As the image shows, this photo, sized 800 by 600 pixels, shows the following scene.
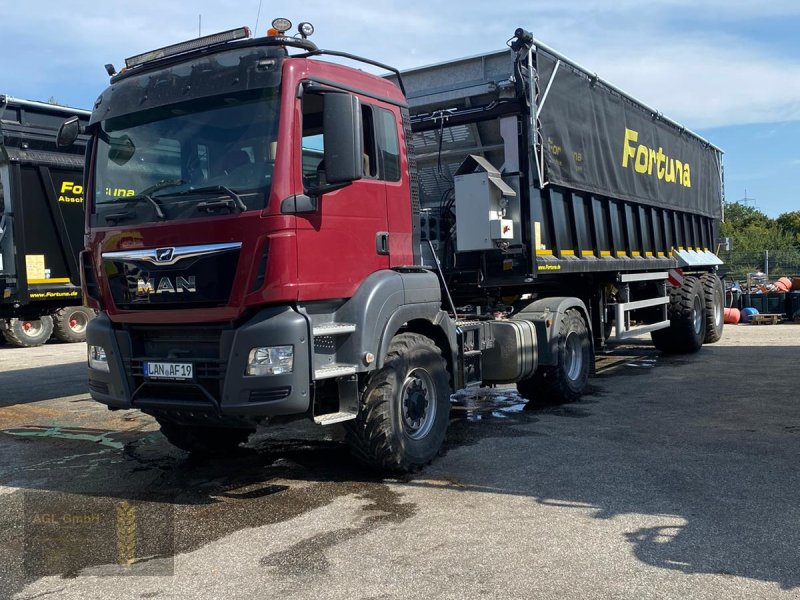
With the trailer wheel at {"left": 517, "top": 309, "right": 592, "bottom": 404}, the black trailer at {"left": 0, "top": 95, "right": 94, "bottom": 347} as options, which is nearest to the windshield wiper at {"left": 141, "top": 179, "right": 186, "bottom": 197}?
the trailer wheel at {"left": 517, "top": 309, "right": 592, "bottom": 404}

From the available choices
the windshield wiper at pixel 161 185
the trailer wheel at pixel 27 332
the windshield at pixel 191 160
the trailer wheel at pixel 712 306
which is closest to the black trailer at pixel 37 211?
the trailer wheel at pixel 27 332

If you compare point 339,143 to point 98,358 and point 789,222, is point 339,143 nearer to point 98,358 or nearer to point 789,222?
point 98,358

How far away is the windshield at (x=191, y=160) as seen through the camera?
4988 millimetres

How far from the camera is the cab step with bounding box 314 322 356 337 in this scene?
5.07 meters

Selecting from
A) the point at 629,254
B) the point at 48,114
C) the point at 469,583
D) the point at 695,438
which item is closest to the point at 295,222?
the point at 469,583

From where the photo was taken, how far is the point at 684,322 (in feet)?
41.1

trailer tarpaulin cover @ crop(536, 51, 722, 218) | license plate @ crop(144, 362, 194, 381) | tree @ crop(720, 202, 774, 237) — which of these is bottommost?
license plate @ crop(144, 362, 194, 381)

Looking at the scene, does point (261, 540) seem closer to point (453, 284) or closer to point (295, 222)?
point (295, 222)

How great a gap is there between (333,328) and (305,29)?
2.11m

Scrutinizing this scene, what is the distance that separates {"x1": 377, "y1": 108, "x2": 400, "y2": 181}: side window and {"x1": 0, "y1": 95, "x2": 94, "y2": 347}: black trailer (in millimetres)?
7596

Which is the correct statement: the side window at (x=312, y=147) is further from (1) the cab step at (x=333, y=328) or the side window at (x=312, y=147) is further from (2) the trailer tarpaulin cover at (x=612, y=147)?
(2) the trailer tarpaulin cover at (x=612, y=147)

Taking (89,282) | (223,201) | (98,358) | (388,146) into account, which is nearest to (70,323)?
(89,282)

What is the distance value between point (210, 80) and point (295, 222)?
1.22m

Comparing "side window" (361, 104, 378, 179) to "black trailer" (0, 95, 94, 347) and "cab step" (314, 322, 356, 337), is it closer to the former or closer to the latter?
"cab step" (314, 322, 356, 337)
